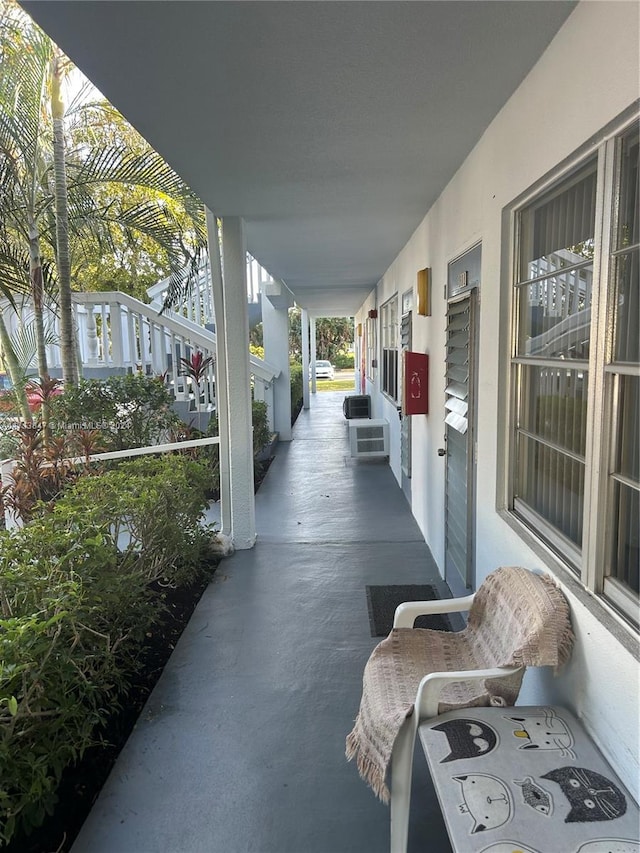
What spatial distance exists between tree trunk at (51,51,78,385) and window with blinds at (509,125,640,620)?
484cm

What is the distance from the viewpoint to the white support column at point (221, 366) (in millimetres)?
4898

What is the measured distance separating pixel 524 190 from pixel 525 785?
2155 mm

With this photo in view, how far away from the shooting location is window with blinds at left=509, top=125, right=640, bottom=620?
171cm

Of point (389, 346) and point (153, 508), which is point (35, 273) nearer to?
point (153, 508)

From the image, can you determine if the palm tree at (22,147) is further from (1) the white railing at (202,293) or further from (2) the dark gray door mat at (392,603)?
(2) the dark gray door mat at (392,603)

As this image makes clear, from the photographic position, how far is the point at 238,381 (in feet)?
16.7

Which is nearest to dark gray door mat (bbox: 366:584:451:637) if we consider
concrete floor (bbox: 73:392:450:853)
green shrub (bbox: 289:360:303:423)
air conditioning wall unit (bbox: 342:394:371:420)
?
concrete floor (bbox: 73:392:450:853)

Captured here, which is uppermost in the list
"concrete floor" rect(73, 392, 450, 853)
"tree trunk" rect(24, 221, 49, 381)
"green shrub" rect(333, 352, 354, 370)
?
"tree trunk" rect(24, 221, 49, 381)

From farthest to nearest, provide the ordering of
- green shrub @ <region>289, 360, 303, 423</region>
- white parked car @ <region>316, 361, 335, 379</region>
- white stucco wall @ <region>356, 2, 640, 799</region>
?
white parked car @ <region>316, 361, 335, 379</region> → green shrub @ <region>289, 360, 303, 423</region> → white stucco wall @ <region>356, 2, 640, 799</region>

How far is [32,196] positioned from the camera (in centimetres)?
603

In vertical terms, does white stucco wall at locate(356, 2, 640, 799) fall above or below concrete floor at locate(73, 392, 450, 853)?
above

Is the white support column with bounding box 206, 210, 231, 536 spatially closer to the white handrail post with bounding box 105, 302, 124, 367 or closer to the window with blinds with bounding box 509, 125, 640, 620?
the white handrail post with bounding box 105, 302, 124, 367

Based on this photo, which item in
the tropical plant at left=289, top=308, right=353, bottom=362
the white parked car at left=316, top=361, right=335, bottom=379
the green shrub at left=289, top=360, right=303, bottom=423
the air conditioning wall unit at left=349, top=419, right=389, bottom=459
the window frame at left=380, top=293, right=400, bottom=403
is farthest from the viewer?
the tropical plant at left=289, top=308, right=353, bottom=362

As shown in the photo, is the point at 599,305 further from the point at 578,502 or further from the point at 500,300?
the point at 500,300
